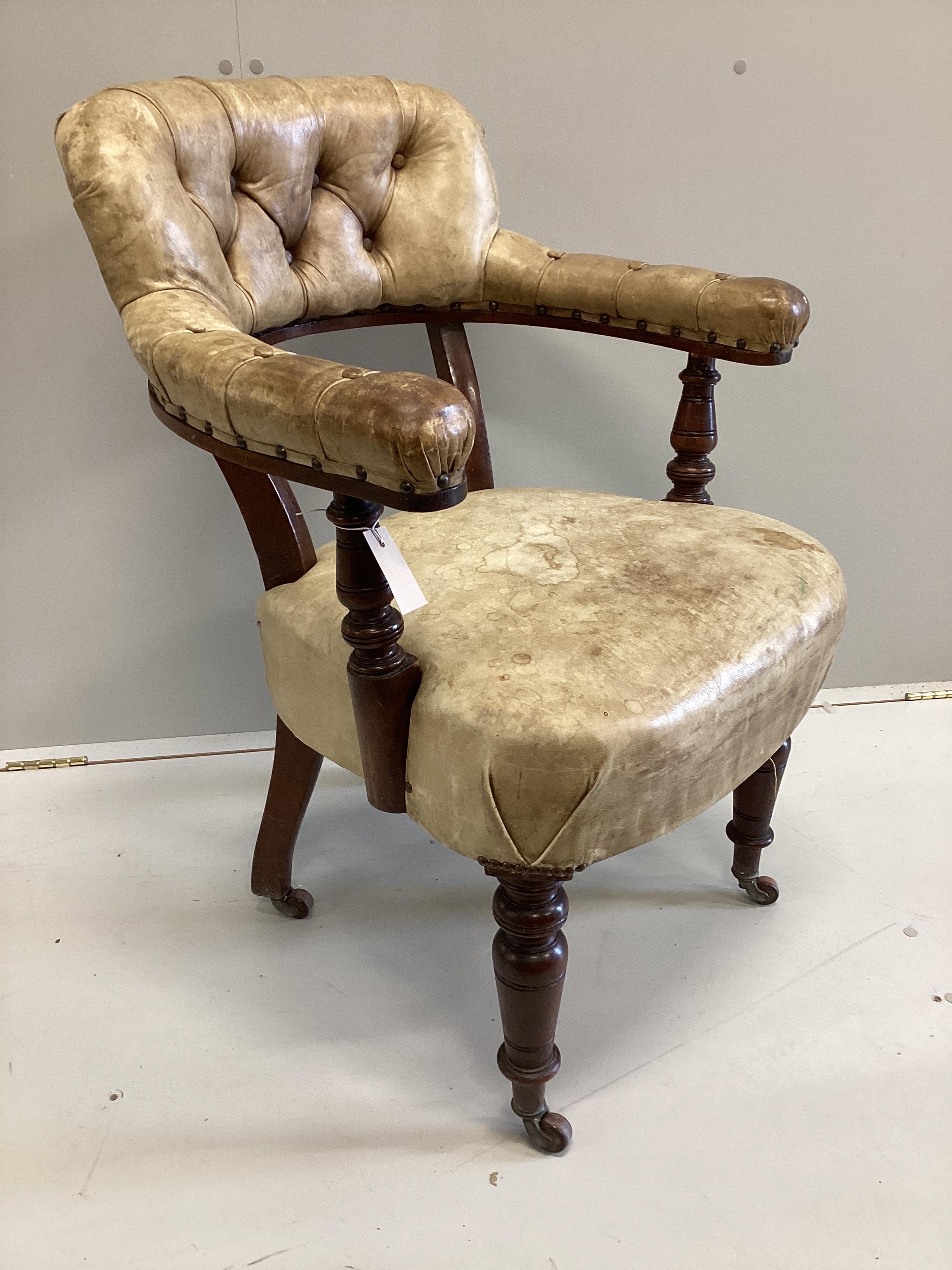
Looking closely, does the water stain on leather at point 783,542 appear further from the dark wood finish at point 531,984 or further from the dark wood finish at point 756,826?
the dark wood finish at point 531,984

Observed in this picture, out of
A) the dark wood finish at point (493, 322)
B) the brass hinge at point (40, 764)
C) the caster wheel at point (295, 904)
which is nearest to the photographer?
the dark wood finish at point (493, 322)

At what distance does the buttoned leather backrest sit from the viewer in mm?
922

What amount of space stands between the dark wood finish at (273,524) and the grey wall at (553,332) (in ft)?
1.83

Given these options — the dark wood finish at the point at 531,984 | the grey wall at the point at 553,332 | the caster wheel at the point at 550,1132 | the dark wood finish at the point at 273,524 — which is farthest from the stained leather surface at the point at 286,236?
the caster wheel at the point at 550,1132

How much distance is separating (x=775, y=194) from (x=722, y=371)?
0.27 m

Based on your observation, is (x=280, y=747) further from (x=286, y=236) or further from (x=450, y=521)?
(x=286, y=236)

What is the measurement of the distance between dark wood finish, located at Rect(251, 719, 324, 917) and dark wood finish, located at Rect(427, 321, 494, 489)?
42 centimetres

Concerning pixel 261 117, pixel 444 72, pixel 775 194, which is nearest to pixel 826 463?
pixel 775 194

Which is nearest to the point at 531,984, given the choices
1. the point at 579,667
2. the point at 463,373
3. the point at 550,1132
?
the point at 550,1132

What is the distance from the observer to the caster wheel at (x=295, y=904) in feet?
4.14

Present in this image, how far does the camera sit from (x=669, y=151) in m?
1.45

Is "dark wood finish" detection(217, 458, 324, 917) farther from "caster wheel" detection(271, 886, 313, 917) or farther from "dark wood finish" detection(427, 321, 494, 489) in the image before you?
"dark wood finish" detection(427, 321, 494, 489)

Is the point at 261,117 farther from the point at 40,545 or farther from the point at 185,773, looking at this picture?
the point at 185,773

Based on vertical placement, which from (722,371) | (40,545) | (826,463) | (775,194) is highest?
(775,194)
